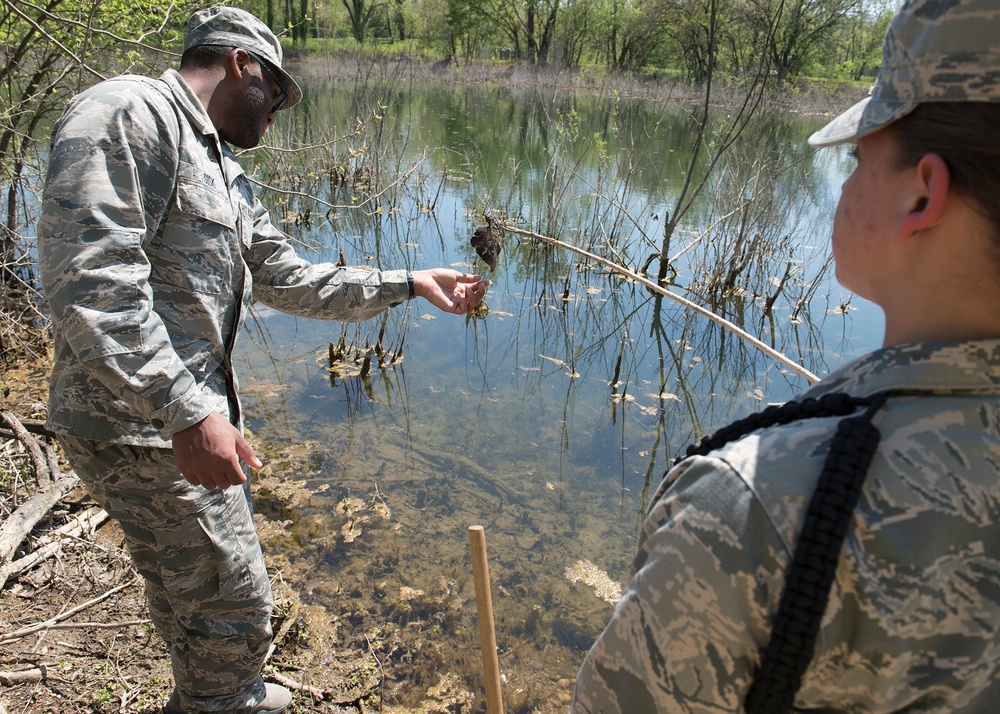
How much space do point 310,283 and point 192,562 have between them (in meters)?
0.95

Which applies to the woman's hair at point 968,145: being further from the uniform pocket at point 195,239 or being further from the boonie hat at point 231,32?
the boonie hat at point 231,32

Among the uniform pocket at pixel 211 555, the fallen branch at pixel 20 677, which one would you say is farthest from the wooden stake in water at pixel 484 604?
the fallen branch at pixel 20 677

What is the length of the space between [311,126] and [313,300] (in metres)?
8.98

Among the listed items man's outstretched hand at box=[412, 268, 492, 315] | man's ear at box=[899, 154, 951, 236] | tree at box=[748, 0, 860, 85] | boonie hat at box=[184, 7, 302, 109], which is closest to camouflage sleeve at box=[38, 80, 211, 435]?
boonie hat at box=[184, 7, 302, 109]

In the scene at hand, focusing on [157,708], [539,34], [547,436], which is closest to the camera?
[157,708]

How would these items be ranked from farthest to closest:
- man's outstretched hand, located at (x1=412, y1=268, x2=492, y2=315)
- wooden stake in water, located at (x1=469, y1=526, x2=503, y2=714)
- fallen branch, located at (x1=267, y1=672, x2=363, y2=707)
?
fallen branch, located at (x1=267, y1=672, x2=363, y2=707) < man's outstretched hand, located at (x1=412, y1=268, x2=492, y2=315) < wooden stake in water, located at (x1=469, y1=526, x2=503, y2=714)

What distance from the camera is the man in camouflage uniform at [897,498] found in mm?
652

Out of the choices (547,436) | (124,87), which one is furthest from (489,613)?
(547,436)

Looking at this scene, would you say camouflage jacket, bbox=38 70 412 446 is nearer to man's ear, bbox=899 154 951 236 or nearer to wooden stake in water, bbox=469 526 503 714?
wooden stake in water, bbox=469 526 503 714

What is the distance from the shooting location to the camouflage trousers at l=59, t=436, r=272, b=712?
186cm

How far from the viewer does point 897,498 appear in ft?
2.14

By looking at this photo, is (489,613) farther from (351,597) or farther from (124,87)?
(351,597)

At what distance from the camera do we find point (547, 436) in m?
5.02

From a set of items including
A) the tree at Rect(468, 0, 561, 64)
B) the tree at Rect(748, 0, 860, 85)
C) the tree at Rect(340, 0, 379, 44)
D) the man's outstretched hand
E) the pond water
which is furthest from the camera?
the tree at Rect(468, 0, 561, 64)
